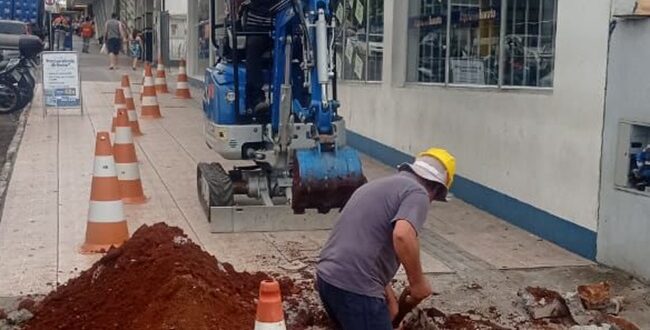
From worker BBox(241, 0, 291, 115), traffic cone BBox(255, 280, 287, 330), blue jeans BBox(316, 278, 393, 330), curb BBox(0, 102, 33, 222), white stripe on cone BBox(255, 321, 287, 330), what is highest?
worker BBox(241, 0, 291, 115)

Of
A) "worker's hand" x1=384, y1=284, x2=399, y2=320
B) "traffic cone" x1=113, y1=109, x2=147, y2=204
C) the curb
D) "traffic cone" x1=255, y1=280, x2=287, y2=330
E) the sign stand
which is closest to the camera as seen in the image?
"traffic cone" x1=255, y1=280, x2=287, y2=330

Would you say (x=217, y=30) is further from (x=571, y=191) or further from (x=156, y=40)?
(x=156, y=40)

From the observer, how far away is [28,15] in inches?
1075

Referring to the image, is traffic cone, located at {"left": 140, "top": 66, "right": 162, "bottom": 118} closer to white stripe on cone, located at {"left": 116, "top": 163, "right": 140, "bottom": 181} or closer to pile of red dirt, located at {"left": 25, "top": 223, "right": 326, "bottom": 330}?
white stripe on cone, located at {"left": 116, "top": 163, "right": 140, "bottom": 181}

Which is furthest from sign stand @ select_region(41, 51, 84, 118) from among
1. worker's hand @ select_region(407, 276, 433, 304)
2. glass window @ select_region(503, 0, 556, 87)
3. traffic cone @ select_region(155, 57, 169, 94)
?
worker's hand @ select_region(407, 276, 433, 304)

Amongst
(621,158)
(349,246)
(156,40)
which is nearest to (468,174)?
(621,158)

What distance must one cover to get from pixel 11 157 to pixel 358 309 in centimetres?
922

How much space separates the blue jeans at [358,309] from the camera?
4688 mm

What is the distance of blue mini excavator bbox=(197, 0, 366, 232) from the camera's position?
8.09 m

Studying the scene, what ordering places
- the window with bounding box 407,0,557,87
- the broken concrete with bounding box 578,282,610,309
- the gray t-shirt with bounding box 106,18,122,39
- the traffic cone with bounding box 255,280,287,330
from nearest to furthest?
the traffic cone with bounding box 255,280,287,330 < the broken concrete with bounding box 578,282,610,309 < the window with bounding box 407,0,557,87 < the gray t-shirt with bounding box 106,18,122,39

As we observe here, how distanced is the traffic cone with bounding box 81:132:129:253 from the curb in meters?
1.77

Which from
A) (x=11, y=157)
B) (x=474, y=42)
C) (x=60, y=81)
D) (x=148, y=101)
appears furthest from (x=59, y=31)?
(x=474, y=42)

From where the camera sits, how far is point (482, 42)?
10188 mm

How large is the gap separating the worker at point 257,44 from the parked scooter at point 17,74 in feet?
32.0
